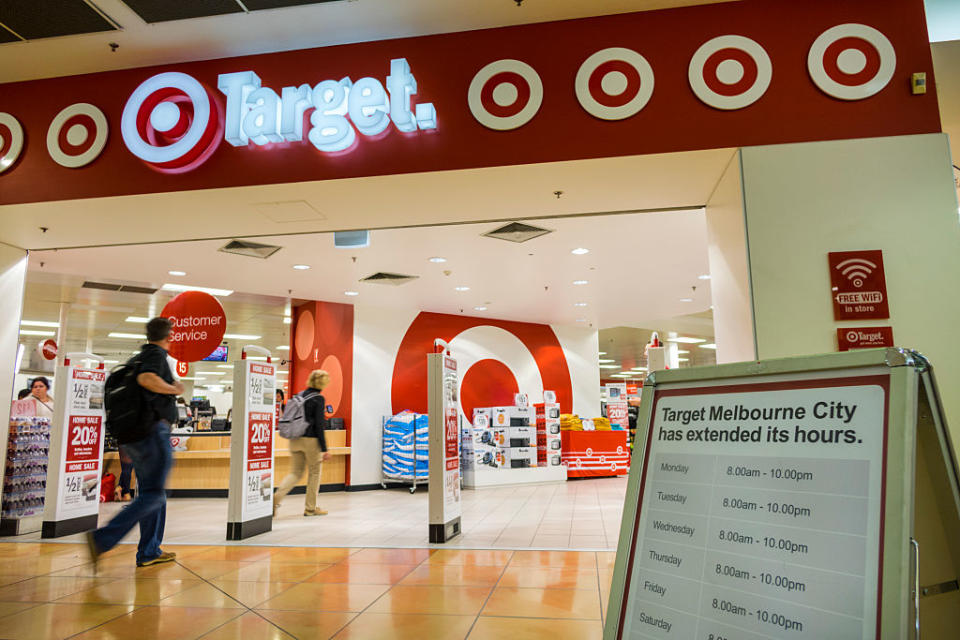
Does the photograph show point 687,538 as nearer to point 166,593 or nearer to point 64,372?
point 166,593

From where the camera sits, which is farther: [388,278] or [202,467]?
[202,467]

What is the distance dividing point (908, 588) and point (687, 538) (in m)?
0.49

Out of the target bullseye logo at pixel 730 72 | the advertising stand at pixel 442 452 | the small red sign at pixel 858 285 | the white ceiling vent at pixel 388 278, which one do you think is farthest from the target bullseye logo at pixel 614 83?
the white ceiling vent at pixel 388 278

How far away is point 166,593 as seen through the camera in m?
3.77

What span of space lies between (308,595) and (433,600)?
30.1 inches

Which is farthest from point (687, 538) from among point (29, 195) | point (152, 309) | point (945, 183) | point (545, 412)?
point (152, 309)

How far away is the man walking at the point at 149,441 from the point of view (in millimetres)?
4008

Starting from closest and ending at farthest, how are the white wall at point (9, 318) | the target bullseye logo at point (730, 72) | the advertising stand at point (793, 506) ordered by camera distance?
the advertising stand at point (793, 506) < the target bullseye logo at point (730, 72) < the white wall at point (9, 318)

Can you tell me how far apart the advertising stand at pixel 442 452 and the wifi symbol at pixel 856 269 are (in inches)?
129

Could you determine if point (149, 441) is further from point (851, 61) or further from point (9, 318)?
point (851, 61)

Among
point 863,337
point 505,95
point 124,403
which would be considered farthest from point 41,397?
point 863,337

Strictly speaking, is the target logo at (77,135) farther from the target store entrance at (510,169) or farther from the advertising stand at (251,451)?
the advertising stand at (251,451)

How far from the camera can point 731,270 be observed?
3.78m

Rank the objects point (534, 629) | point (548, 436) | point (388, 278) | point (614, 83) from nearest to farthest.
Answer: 1. point (534, 629)
2. point (614, 83)
3. point (388, 278)
4. point (548, 436)
